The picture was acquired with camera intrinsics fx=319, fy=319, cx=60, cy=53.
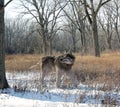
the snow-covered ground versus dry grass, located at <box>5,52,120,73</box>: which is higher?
dry grass, located at <box>5,52,120,73</box>

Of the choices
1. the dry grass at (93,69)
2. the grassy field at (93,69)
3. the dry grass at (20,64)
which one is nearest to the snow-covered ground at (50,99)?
the grassy field at (93,69)

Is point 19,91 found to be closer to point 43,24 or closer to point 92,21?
point 92,21

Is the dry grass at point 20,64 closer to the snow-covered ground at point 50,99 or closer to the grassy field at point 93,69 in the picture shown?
the grassy field at point 93,69

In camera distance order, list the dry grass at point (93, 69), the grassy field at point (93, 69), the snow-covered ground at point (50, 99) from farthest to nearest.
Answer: the dry grass at point (93, 69) → the grassy field at point (93, 69) → the snow-covered ground at point (50, 99)

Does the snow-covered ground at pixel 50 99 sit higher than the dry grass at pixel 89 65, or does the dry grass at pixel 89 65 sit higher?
the dry grass at pixel 89 65

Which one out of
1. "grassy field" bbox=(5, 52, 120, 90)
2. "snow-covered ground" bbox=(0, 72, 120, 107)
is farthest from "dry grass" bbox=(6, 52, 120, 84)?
"snow-covered ground" bbox=(0, 72, 120, 107)

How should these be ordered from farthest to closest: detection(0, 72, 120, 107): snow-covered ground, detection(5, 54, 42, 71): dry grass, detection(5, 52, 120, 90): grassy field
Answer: detection(5, 54, 42, 71): dry grass < detection(5, 52, 120, 90): grassy field < detection(0, 72, 120, 107): snow-covered ground

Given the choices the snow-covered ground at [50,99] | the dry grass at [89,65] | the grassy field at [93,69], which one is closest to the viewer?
the snow-covered ground at [50,99]

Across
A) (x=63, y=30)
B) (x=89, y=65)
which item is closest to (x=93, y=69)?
(x=89, y=65)

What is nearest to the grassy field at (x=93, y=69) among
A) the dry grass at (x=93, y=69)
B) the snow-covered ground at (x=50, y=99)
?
the dry grass at (x=93, y=69)

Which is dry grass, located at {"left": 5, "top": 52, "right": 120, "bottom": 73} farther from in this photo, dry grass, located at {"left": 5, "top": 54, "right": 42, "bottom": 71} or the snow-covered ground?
Result: the snow-covered ground

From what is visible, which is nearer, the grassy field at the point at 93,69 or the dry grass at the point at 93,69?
the grassy field at the point at 93,69

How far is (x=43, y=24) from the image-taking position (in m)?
51.7

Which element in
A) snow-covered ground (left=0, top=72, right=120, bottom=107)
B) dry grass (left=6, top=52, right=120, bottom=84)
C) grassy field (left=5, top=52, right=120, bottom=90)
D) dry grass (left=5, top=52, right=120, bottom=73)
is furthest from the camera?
dry grass (left=5, top=52, right=120, bottom=73)
